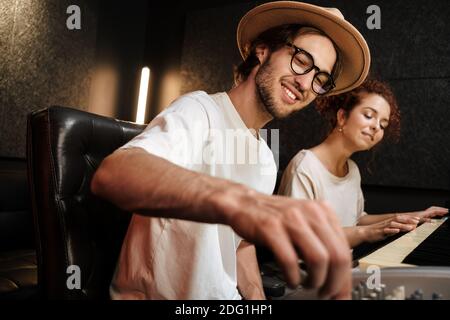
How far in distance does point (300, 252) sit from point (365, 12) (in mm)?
2949

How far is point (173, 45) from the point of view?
3764mm

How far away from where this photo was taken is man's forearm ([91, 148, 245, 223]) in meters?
0.48

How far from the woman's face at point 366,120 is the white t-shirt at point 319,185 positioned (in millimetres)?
244

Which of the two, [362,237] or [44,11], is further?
[44,11]

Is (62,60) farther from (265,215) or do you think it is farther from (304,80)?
(265,215)

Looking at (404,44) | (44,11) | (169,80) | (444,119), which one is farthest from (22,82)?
(444,119)

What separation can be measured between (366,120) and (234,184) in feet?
5.78

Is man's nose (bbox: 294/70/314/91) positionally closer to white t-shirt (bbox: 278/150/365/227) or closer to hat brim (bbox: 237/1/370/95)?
hat brim (bbox: 237/1/370/95)

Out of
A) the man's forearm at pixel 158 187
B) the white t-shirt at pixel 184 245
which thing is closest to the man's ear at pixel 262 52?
the white t-shirt at pixel 184 245

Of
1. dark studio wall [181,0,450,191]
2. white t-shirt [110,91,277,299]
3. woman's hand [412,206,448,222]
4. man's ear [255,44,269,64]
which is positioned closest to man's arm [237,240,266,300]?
white t-shirt [110,91,277,299]

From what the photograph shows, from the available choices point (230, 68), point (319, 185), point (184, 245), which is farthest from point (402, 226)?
point (230, 68)
